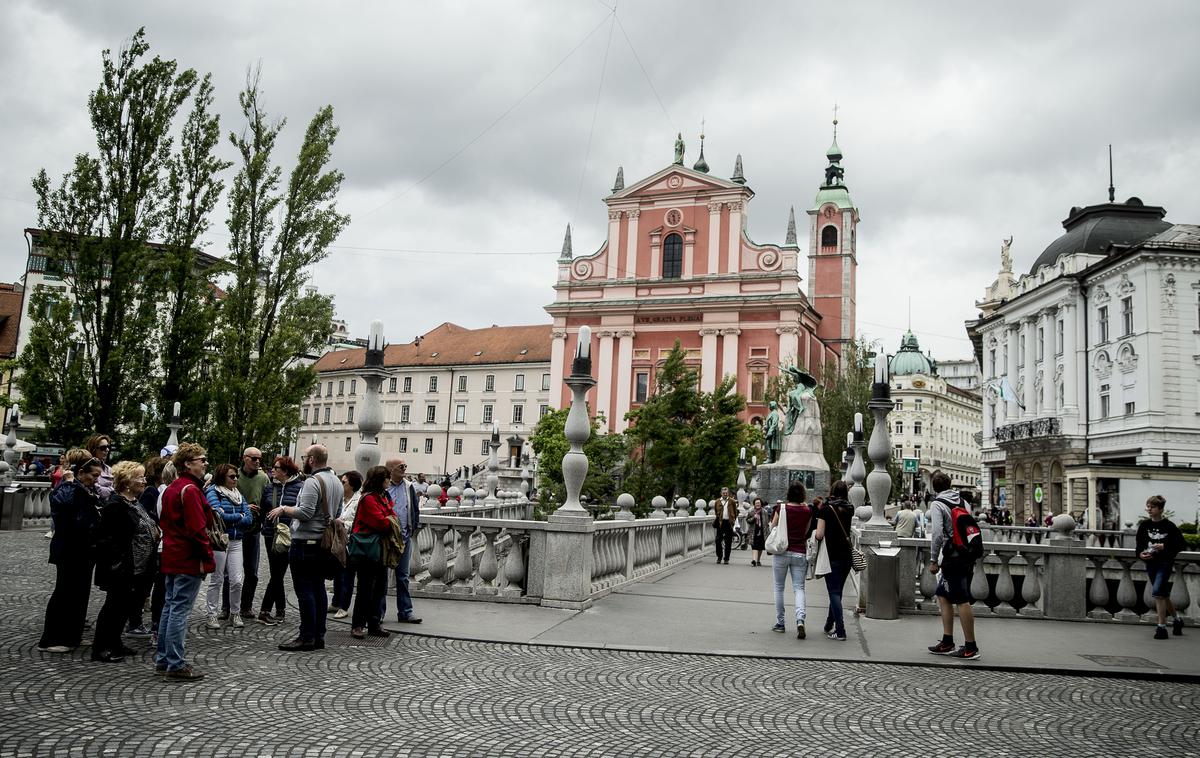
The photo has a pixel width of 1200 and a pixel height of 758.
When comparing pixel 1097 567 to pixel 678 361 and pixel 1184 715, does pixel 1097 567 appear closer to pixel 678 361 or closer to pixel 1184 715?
pixel 1184 715

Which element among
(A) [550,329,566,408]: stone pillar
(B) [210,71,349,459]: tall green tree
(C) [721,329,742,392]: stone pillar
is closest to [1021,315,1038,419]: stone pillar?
(C) [721,329,742,392]: stone pillar

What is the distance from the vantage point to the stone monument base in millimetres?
22828

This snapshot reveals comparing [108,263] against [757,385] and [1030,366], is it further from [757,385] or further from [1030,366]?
[1030,366]

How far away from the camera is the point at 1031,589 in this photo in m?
10.5

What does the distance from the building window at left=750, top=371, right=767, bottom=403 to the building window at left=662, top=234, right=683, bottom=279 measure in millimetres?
8525

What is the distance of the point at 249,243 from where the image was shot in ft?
73.9

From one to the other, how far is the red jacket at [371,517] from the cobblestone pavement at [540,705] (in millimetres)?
998

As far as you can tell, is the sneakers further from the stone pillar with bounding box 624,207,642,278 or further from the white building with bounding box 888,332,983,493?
the white building with bounding box 888,332,983,493

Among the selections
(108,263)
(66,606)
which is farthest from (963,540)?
(108,263)

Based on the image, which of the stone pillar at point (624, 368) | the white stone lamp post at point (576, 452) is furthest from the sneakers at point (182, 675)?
the stone pillar at point (624, 368)

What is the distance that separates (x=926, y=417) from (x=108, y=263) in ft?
335

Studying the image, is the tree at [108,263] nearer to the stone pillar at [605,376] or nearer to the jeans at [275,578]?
the jeans at [275,578]

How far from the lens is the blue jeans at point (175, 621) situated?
5.98m

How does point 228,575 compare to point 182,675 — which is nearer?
point 182,675
